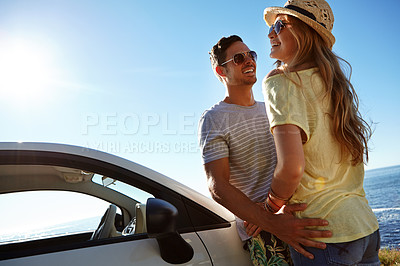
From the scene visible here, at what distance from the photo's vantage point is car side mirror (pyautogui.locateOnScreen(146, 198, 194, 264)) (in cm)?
138

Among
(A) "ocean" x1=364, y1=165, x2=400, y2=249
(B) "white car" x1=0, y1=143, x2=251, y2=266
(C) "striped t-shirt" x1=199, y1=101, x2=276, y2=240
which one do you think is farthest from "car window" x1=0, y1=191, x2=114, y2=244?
(A) "ocean" x1=364, y1=165, x2=400, y2=249

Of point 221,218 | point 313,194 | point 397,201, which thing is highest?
point 313,194

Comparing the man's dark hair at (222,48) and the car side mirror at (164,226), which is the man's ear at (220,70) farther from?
the car side mirror at (164,226)

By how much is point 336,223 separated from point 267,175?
0.64 metres

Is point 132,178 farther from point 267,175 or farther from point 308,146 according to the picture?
point 308,146

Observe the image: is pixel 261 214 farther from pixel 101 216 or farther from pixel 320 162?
pixel 101 216

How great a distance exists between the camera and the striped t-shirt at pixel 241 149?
188cm

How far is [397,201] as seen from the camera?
48656mm

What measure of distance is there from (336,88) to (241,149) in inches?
28.1

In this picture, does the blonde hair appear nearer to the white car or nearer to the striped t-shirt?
the striped t-shirt

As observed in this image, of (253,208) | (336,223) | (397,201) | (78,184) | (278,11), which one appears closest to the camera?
(336,223)

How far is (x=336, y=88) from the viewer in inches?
53.4

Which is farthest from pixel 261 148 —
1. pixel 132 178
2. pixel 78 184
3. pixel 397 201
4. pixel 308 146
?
pixel 397 201

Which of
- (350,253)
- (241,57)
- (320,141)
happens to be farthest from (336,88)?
(241,57)
